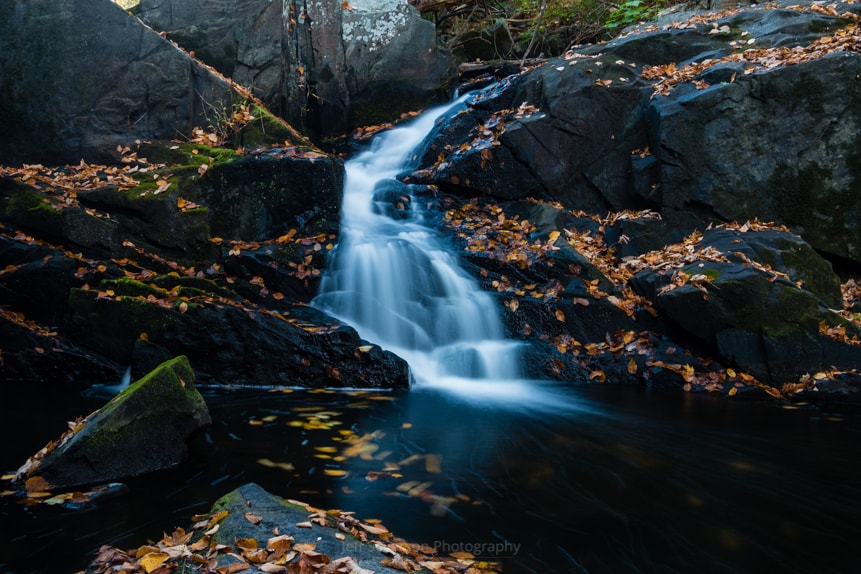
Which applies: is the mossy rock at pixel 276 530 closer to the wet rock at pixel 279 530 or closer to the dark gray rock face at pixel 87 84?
the wet rock at pixel 279 530

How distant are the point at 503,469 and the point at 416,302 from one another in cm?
427

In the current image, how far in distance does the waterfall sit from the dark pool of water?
108 cm

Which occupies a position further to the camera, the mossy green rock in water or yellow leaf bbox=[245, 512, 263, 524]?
the mossy green rock in water

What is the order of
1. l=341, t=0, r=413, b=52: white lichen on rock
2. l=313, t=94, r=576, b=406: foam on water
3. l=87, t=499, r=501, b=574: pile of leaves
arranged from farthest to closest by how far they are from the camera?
l=341, t=0, r=413, b=52: white lichen on rock < l=313, t=94, r=576, b=406: foam on water < l=87, t=499, r=501, b=574: pile of leaves

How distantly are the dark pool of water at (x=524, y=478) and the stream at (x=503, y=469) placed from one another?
2cm

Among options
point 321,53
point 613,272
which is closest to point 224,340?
point 613,272

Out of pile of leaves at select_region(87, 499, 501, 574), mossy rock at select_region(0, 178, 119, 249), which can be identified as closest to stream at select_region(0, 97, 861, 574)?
pile of leaves at select_region(87, 499, 501, 574)

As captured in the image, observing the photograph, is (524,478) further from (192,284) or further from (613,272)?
(613,272)

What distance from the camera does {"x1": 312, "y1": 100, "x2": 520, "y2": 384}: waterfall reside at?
787cm

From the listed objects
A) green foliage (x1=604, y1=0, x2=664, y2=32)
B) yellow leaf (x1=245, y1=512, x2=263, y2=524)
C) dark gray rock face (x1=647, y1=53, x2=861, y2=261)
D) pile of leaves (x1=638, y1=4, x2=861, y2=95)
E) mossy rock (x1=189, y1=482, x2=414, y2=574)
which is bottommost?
mossy rock (x1=189, y1=482, x2=414, y2=574)

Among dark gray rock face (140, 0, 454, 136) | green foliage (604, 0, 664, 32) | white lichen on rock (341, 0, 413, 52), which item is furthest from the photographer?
green foliage (604, 0, 664, 32)

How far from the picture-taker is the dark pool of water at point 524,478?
11.0ft

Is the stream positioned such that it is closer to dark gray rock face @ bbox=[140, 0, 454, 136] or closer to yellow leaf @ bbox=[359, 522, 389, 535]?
yellow leaf @ bbox=[359, 522, 389, 535]

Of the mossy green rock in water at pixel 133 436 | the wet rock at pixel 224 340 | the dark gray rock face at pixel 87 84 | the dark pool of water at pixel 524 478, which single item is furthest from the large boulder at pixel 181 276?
the mossy green rock in water at pixel 133 436
